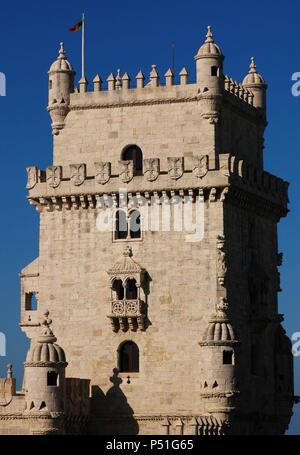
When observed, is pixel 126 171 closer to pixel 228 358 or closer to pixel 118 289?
pixel 118 289

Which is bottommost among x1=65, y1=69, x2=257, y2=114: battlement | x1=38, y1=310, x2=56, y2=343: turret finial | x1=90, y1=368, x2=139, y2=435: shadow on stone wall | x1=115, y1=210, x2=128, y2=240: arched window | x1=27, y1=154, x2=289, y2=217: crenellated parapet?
x1=90, y1=368, x2=139, y2=435: shadow on stone wall

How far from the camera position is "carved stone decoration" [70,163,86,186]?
115m

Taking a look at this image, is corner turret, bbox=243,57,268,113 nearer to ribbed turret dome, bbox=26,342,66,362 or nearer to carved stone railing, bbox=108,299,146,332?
carved stone railing, bbox=108,299,146,332

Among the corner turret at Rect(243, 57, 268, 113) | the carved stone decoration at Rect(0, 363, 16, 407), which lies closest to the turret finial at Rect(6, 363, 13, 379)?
the carved stone decoration at Rect(0, 363, 16, 407)

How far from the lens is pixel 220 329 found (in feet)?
365

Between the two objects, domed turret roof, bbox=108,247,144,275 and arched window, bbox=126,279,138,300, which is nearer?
domed turret roof, bbox=108,247,144,275

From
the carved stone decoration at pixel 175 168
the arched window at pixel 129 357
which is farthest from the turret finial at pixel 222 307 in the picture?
the carved stone decoration at pixel 175 168

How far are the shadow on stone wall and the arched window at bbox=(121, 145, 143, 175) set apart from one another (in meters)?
9.44

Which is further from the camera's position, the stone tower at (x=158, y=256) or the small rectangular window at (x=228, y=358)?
the stone tower at (x=158, y=256)

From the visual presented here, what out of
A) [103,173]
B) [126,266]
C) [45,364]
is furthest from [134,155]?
[45,364]

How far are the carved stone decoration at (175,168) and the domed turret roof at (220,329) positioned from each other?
20.3 ft

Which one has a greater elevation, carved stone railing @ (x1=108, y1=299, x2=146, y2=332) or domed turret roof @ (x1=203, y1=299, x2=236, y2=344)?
carved stone railing @ (x1=108, y1=299, x2=146, y2=332)

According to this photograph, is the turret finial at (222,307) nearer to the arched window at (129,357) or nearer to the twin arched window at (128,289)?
the twin arched window at (128,289)

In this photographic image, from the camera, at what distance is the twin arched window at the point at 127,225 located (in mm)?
114312
